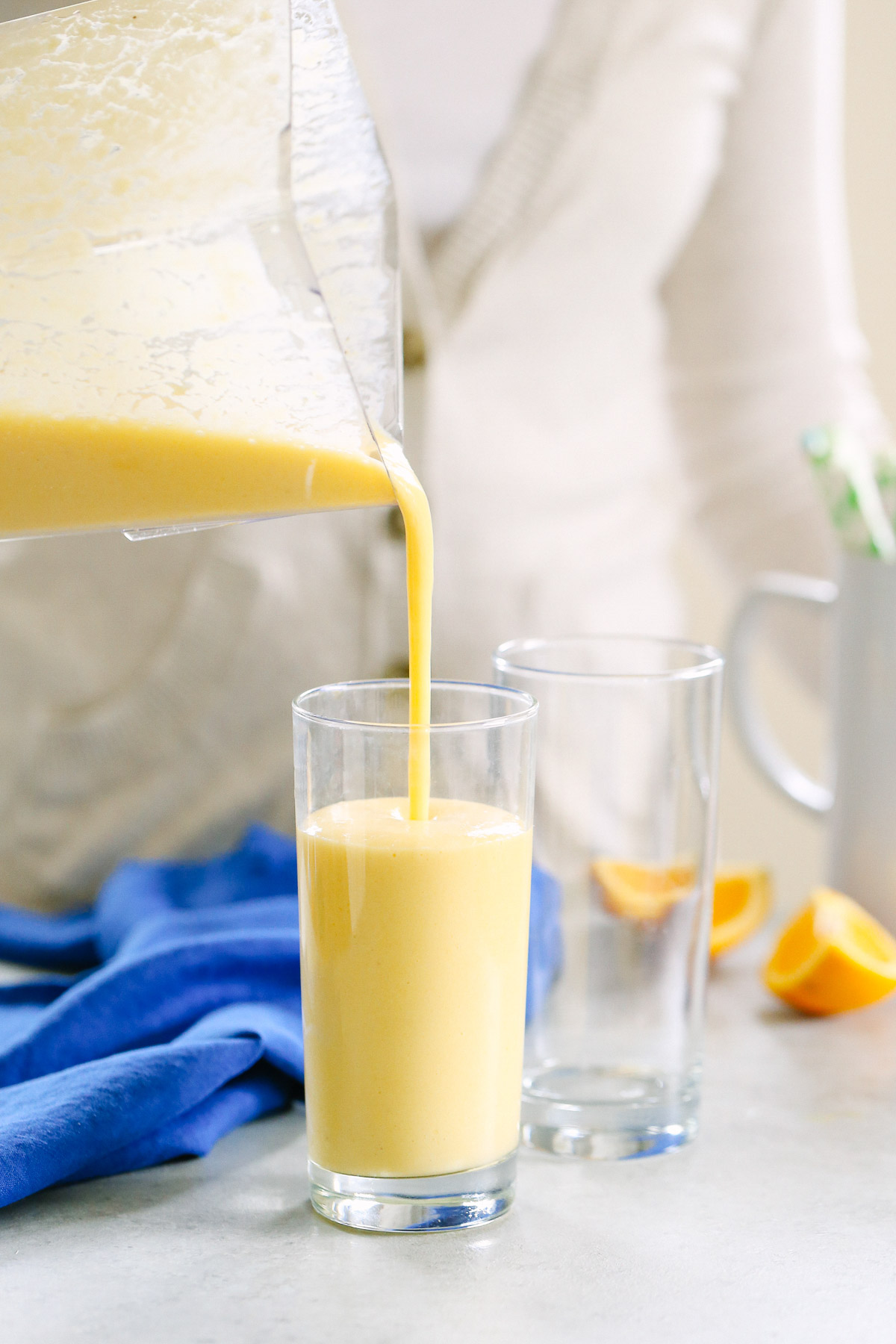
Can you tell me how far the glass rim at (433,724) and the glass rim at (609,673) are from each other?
0.04 meters

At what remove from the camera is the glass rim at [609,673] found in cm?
62

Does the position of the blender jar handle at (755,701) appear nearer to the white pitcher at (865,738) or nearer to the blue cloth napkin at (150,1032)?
the white pitcher at (865,738)

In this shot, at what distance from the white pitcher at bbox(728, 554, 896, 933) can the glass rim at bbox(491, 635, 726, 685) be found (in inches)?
7.2

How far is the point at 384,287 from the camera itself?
513 millimetres

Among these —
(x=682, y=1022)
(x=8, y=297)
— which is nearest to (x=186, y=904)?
(x=682, y=1022)

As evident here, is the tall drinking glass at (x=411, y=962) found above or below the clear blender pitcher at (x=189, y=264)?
below

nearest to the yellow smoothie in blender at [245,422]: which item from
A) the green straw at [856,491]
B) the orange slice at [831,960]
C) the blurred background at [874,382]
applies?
the orange slice at [831,960]

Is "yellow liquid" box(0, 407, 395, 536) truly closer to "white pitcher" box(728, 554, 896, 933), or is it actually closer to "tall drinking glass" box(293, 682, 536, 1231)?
"tall drinking glass" box(293, 682, 536, 1231)

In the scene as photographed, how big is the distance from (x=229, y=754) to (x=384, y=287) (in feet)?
1.86

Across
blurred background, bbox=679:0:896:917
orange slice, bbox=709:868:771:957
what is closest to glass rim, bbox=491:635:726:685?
orange slice, bbox=709:868:771:957

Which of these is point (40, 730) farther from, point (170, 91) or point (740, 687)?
point (170, 91)

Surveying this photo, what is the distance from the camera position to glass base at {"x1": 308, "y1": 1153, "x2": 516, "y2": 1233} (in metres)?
0.54

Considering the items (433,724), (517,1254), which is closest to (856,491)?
(433,724)

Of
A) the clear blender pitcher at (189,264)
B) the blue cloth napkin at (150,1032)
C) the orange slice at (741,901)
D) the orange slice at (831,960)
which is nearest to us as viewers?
the clear blender pitcher at (189,264)
